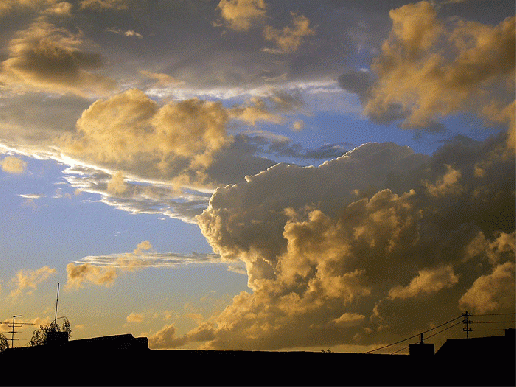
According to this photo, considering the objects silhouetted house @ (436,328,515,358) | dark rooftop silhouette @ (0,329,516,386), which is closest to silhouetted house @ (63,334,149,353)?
dark rooftop silhouette @ (0,329,516,386)

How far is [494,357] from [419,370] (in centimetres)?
501

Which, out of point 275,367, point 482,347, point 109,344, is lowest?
point 275,367

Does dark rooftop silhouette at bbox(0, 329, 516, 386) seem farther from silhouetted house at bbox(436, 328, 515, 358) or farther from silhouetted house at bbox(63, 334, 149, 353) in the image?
silhouetted house at bbox(63, 334, 149, 353)

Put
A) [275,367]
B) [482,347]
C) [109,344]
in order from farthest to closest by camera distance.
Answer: [109,344] < [482,347] < [275,367]

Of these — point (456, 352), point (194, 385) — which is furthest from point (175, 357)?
point (456, 352)

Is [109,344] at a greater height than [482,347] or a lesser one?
greater

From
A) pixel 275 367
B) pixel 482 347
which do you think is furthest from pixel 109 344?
pixel 482 347

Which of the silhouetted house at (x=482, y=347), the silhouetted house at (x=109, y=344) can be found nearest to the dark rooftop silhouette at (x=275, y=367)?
the silhouetted house at (x=482, y=347)

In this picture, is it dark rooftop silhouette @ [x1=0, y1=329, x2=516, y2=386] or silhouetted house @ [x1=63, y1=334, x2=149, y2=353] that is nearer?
dark rooftop silhouette @ [x1=0, y1=329, x2=516, y2=386]

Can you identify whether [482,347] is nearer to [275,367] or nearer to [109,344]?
[275,367]

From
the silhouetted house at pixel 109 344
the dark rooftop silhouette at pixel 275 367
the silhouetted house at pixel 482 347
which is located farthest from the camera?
the silhouetted house at pixel 109 344

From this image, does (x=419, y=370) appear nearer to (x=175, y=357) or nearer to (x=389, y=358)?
(x=389, y=358)

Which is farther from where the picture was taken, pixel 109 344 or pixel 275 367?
pixel 109 344

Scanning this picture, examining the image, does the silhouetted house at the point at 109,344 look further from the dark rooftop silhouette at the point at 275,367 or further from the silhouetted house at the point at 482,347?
the silhouetted house at the point at 482,347
